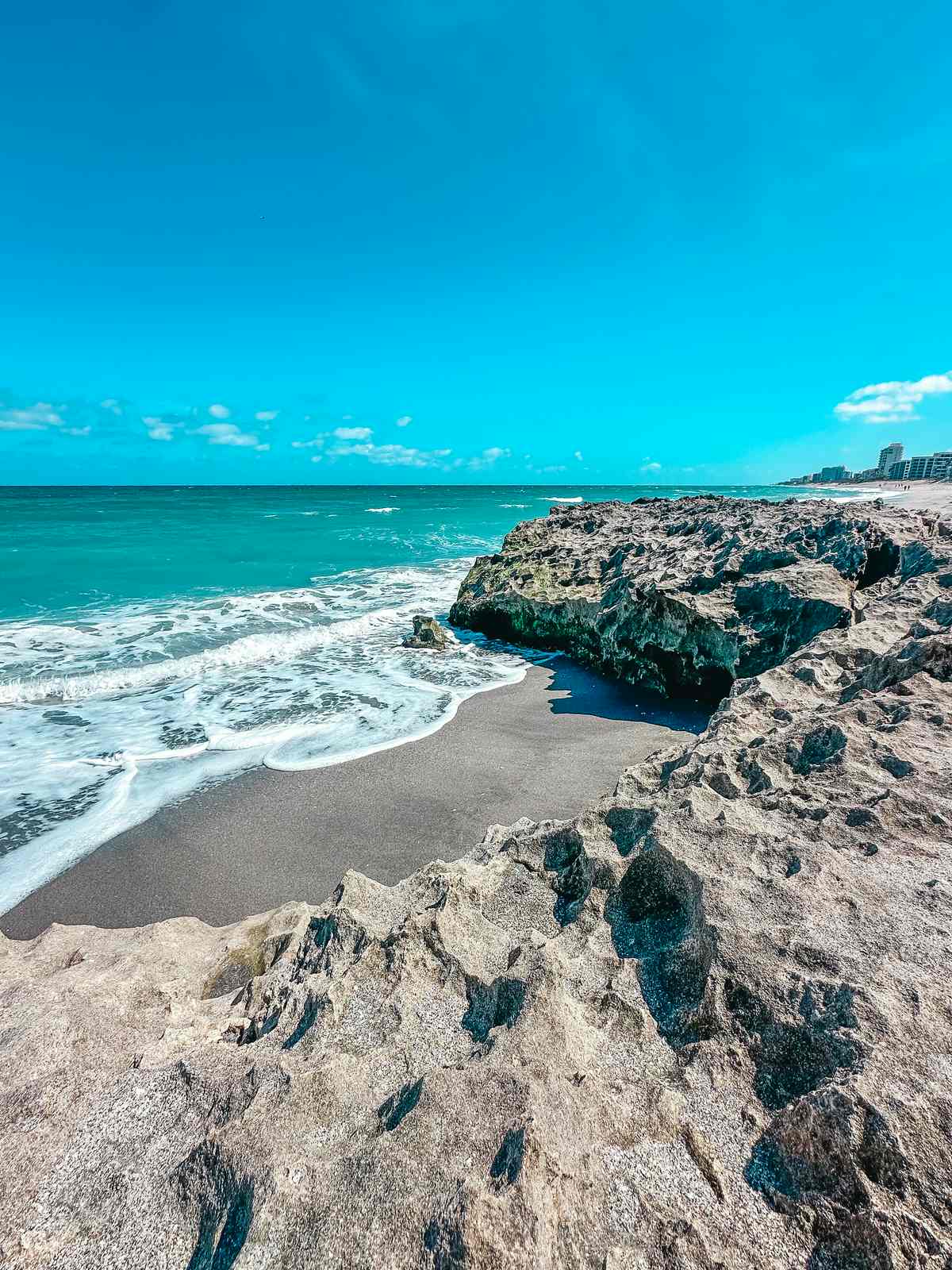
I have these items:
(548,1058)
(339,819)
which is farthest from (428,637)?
(548,1058)

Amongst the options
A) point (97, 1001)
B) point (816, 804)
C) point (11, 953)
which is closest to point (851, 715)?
point (816, 804)

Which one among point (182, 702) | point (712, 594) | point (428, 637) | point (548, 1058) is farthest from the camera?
point (428, 637)

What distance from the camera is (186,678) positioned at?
10.4 meters

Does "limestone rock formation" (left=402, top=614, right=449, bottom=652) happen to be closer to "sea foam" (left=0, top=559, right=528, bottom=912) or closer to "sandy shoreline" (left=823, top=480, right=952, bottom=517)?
"sea foam" (left=0, top=559, right=528, bottom=912)

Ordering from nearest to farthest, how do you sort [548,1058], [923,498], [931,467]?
[548,1058], [923,498], [931,467]

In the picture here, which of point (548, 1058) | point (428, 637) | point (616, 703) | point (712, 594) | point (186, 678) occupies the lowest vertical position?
point (186, 678)

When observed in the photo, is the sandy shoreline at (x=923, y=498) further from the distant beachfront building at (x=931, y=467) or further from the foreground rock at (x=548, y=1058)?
the distant beachfront building at (x=931, y=467)

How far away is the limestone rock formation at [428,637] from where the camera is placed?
12.0 meters

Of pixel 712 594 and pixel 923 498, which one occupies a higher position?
pixel 923 498

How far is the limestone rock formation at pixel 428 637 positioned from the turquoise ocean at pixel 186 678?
0.35m

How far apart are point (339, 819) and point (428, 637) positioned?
264 inches

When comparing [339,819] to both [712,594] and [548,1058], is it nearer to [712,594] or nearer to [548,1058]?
[548,1058]

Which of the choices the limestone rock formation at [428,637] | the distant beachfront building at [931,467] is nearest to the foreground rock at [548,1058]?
the limestone rock formation at [428,637]

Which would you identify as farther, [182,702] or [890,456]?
[890,456]
